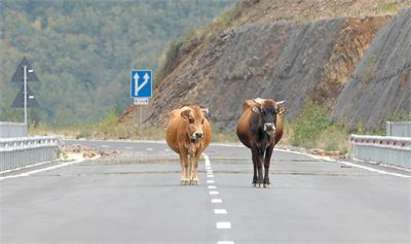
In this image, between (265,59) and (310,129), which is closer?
(310,129)

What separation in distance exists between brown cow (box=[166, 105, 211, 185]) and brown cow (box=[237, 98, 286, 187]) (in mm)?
879

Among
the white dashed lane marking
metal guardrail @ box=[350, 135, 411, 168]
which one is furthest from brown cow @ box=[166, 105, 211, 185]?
metal guardrail @ box=[350, 135, 411, 168]

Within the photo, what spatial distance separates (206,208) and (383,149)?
61.0 feet

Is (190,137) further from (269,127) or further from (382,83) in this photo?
(382,83)

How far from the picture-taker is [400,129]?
128 ft

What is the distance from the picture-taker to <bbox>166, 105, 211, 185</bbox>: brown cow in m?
25.3

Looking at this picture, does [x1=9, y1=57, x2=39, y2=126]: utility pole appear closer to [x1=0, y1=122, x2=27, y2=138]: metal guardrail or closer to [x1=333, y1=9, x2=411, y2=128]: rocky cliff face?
[x1=0, y1=122, x2=27, y2=138]: metal guardrail

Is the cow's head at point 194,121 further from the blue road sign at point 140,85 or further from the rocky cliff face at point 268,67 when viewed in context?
the rocky cliff face at point 268,67

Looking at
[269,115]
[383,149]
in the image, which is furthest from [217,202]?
[383,149]

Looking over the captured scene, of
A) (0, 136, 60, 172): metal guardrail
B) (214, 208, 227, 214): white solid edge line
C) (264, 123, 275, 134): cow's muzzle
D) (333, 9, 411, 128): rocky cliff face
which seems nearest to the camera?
(214, 208, 227, 214): white solid edge line

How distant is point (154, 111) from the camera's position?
3410 inches

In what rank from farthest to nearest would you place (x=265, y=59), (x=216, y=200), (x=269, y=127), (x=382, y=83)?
(x=265, y=59), (x=382, y=83), (x=269, y=127), (x=216, y=200)

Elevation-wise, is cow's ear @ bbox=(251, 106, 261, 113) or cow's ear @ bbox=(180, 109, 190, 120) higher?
cow's ear @ bbox=(251, 106, 261, 113)

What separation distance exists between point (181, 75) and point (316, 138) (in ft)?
113
